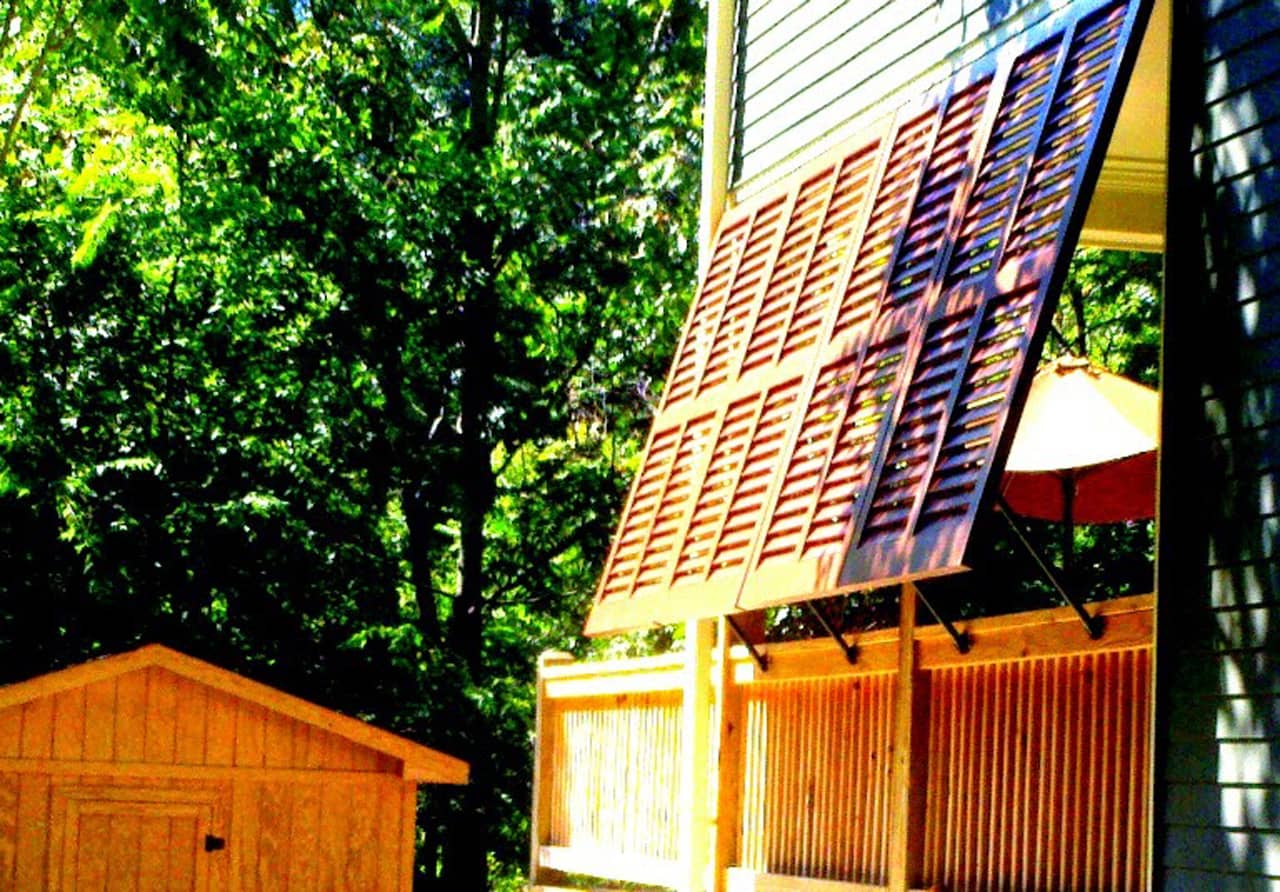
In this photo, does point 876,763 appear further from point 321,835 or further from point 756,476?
point 321,835

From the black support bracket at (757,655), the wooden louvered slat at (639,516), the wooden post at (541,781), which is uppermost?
the wooden louvered slat at (639,516)

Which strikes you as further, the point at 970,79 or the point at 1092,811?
the point at 970,79

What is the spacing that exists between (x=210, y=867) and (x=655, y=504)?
4.86 metres

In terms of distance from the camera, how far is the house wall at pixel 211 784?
35.7ft

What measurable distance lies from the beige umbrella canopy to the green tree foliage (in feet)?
28.4

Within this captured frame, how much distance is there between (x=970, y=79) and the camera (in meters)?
6.88

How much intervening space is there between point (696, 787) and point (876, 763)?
1331mm

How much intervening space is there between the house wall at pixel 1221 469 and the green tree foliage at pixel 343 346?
38.5 ft

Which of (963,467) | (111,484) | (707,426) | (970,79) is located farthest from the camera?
(111,484)

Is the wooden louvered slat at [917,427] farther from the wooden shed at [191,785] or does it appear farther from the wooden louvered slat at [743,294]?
the wooden shed at [191,785]

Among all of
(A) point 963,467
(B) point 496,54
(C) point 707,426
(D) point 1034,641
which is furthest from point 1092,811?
(B) point 496,54

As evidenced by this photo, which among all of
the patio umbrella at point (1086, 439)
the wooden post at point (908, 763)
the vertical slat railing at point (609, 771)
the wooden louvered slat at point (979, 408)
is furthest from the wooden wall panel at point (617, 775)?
the wooden louvered slat at point (979, 408)

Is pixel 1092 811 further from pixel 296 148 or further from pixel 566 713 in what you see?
pixel 296 148

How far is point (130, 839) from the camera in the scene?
11.2 metres
